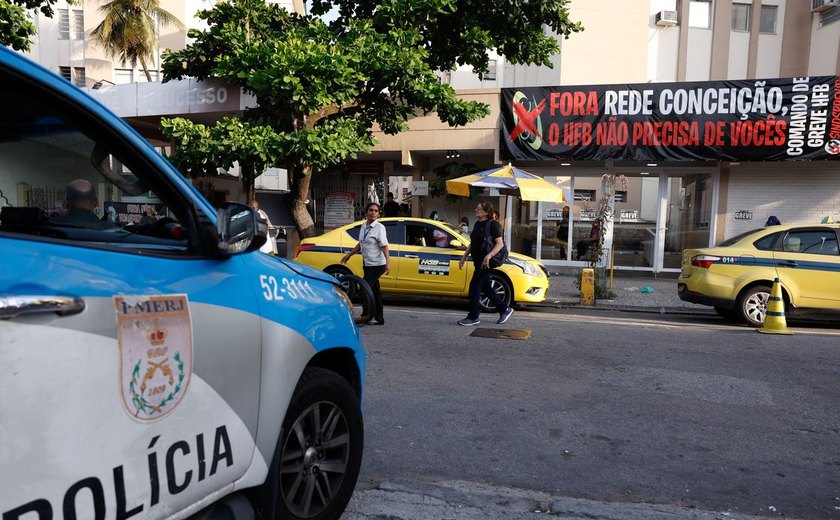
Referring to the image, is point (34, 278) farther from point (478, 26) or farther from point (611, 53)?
point (611, 53)

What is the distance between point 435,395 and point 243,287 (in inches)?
134

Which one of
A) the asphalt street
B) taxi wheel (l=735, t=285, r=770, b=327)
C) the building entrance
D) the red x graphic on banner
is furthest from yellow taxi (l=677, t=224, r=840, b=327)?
the red x graphic on banner

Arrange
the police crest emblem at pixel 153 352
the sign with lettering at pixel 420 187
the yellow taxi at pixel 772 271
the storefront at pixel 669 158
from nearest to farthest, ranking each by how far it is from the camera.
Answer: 1. the police crest emblem at pixel 153 352
2. the yellow taxi at pixel 772 271
3. the storefront at pixel 669 158
4. the sign with lettering at pixel 420 187

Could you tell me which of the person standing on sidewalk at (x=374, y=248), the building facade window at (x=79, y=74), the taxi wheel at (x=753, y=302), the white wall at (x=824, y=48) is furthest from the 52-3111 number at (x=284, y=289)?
the building facade window at (x=79, y=74)

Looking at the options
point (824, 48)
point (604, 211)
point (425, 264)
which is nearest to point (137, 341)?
point (425, 264)

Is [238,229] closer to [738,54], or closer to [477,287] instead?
[477,287]

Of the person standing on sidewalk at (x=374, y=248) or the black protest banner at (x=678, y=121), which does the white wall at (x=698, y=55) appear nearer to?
the black protest banner at (x=678, y=121)

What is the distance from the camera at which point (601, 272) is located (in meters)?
13.4

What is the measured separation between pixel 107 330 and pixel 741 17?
29156mm

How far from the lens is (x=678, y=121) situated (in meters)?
15.3

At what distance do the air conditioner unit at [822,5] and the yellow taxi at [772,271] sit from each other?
17655 mm

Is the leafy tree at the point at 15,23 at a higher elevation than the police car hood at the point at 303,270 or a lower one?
higher

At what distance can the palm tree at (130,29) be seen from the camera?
83.4 feet

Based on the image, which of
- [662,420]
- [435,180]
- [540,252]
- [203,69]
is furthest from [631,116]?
[662,420]
